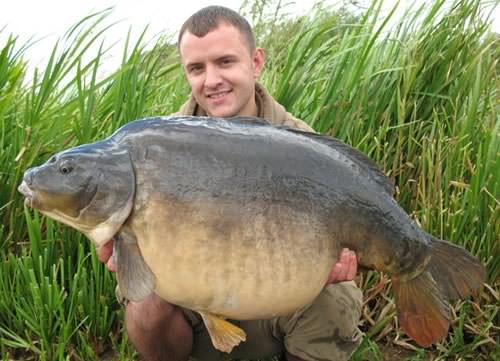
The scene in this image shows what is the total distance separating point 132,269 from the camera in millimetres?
1692

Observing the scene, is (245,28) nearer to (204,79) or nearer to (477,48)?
(204,79)

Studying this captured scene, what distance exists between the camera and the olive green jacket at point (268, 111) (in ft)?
8.49

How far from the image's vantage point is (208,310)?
5.80ft

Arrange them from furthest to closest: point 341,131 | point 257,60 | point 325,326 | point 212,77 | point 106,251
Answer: point 341,131
point 257,60
point 212,77
point 325,326
point 106,251

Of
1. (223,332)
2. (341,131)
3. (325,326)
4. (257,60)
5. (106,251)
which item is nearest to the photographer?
(223,332)

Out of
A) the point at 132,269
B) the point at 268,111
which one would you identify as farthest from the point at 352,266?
the point at 268,111

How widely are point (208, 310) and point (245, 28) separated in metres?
1.38

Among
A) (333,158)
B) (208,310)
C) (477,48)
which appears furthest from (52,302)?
(477,48)

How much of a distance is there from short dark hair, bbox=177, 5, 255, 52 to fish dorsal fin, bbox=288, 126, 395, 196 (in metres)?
0.83

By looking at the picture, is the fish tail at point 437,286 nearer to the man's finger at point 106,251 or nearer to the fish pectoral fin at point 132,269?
the fish pectoral fin at point 132,269

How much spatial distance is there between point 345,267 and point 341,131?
51.6 inches

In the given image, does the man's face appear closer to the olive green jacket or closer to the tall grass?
the olive green jacket

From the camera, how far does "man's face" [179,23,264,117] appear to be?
2.53m

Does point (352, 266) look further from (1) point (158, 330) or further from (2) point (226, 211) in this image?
(1) point (158, 330)
